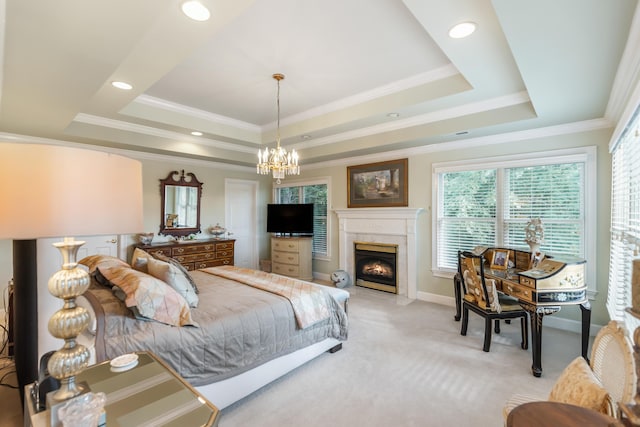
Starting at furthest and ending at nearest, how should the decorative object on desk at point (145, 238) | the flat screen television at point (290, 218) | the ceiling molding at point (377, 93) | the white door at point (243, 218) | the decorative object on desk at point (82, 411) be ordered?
1. the white door at point (243, 218)
2. the flat screen television at point (290, 218)
3. the decorative object on desk at point (145, 238)
4. the ceiling molding at point (377, 93)
5. the decorative object on desk at point (82, 411)

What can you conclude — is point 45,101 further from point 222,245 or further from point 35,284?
point 222,245

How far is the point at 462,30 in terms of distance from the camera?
2053 millimetres

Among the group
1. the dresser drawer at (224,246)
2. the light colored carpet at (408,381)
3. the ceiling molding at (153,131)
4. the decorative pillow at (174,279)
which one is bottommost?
the light colored carpet at (408,381)

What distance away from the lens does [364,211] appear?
17.5 ft

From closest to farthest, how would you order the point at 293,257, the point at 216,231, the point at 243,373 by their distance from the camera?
the point at 243,373 → the point at 216,231 → the point at 293,257

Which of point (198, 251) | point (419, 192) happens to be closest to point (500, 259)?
point (419, 192)

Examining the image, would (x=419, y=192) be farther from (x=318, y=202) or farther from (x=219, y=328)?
(x=219, y=328)

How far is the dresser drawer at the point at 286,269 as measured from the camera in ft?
19.4

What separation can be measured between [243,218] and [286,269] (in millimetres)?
1523

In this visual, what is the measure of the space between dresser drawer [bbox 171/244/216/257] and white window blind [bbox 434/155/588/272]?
12.7 feet

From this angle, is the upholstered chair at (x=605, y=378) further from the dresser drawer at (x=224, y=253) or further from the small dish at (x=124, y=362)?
the dresser drawer at (x=224, y=253)

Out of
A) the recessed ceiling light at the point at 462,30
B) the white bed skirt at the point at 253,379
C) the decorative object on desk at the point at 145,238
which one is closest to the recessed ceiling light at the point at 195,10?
the recessed ceiling light at the point at 462,30

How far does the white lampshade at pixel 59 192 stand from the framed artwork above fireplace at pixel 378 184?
4357 mm

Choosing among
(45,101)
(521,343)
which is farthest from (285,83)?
(521,343)
